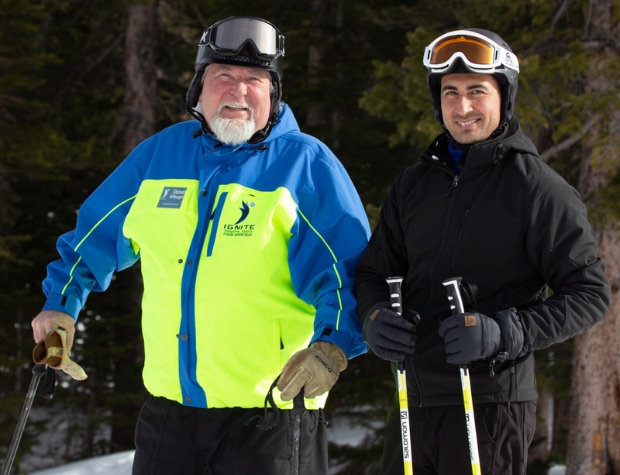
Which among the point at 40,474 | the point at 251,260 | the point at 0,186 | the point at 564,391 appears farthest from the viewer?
the point at 0,186

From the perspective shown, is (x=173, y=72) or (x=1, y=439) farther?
(x=173, y=72)

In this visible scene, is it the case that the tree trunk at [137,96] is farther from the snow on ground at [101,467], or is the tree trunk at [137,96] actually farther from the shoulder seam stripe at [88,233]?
the shoulder seam stripe at [88,233]

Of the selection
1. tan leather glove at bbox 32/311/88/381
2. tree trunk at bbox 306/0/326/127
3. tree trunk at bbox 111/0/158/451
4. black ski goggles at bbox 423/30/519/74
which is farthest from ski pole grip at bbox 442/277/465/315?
tree trunk at bbox 111/0/158/451

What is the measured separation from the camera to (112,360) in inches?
523

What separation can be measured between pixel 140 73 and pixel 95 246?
29.1ft

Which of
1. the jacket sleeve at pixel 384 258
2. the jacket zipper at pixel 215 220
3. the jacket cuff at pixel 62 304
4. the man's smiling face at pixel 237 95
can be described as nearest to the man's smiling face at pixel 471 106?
the jacket sleeve at pixel 384 258

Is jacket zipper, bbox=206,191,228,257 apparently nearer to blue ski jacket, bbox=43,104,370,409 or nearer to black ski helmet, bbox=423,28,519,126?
blue ski jacket, bbox=43,104,370,409

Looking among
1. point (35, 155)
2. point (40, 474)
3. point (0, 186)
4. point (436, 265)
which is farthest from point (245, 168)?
point (0, 186)

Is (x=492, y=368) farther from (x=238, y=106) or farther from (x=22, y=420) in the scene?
(x=22, y=420)

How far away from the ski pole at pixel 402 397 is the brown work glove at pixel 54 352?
141cm

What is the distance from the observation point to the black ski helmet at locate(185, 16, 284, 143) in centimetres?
330

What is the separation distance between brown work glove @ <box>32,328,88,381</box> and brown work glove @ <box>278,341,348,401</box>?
1036 mm

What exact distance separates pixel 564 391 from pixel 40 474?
21.7 ft

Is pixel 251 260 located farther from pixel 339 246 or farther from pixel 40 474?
pixel 40 474
